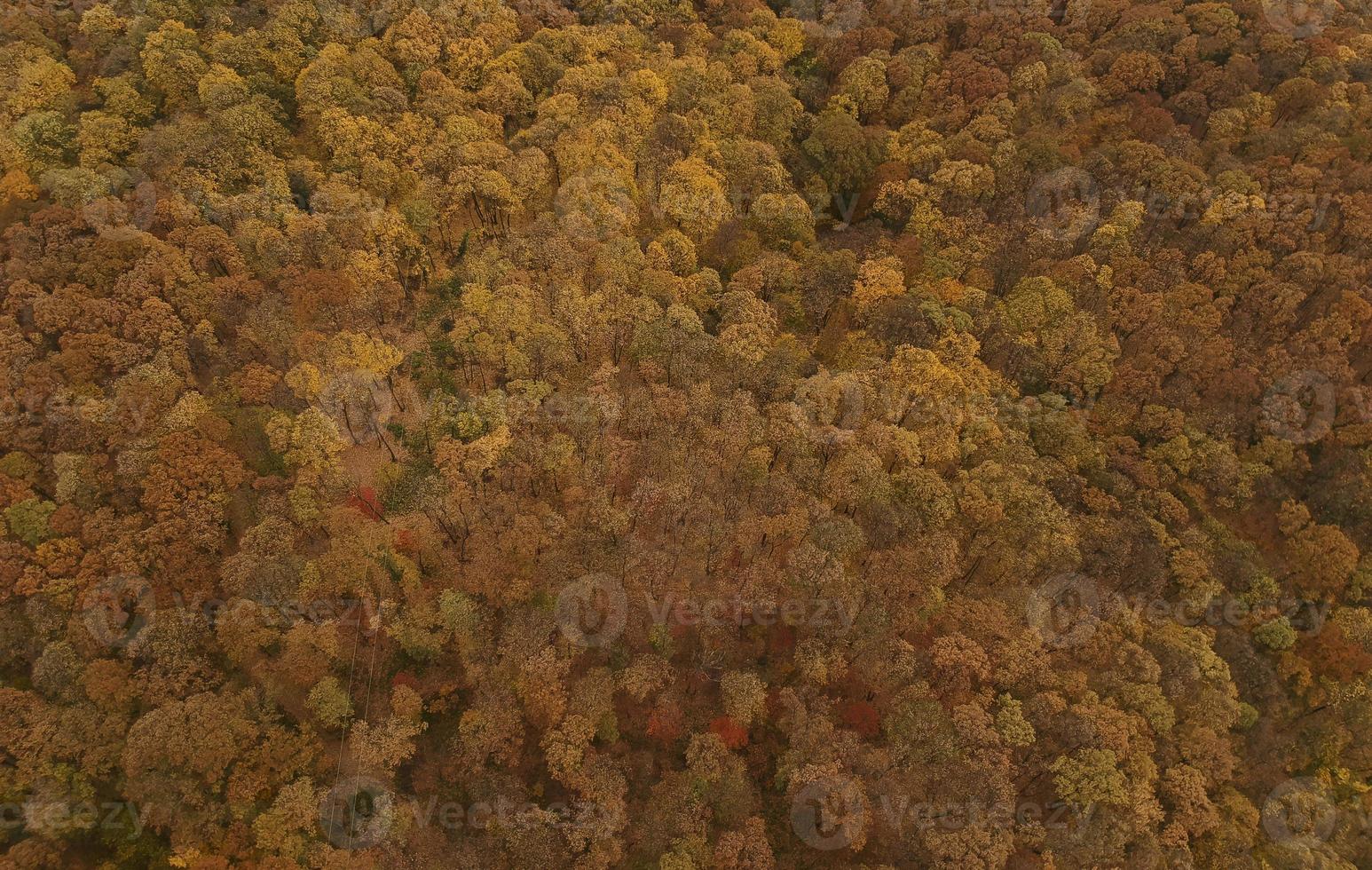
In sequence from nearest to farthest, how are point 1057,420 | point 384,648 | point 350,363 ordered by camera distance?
point 384,648
point 350,363
point 1057,420

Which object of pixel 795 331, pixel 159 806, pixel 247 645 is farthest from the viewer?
pixel 795 331

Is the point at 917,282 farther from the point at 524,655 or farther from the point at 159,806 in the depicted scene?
the point at 159,806

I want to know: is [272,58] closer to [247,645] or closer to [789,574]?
[247,645]

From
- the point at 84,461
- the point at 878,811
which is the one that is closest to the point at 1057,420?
the point at 878,811

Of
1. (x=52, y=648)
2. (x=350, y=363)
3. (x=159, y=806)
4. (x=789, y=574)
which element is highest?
(x=350, y=363)

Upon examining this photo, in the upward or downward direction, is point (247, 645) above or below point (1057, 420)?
below

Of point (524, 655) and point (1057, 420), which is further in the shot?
point (1057, 420)
